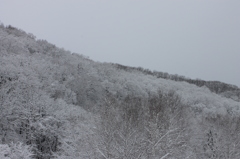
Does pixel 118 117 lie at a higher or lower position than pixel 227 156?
higher

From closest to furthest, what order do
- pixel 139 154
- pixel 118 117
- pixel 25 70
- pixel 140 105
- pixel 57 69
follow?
1. pixel 139 154
2. pixel 118 117
3. pixel 140 105
4. pixel 25 70
5. pixel 57 69

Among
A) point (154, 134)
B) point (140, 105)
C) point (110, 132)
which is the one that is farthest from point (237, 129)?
point (110, 132)

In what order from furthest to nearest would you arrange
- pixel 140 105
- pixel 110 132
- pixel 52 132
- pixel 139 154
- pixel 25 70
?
1. pixel 25 70
2. pixel 52 132
3. pixel 140 105
4. pixel 110 132
5. pixel 139 154

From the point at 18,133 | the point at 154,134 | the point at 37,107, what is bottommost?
the point at 18,133

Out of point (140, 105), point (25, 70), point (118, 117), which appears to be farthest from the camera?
point (25, 70)

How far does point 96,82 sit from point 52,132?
27.4m

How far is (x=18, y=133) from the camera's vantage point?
2744 cm

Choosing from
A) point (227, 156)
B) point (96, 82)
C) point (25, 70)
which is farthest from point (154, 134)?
point (96, 82)

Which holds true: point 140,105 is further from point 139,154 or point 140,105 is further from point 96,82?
point 96,82

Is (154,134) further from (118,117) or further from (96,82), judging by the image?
(96,82)

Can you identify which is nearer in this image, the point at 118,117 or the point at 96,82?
the point at 118,117

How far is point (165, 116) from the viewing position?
2052 centimetres

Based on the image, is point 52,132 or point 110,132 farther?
point 52,132

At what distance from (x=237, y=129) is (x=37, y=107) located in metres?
21.2
